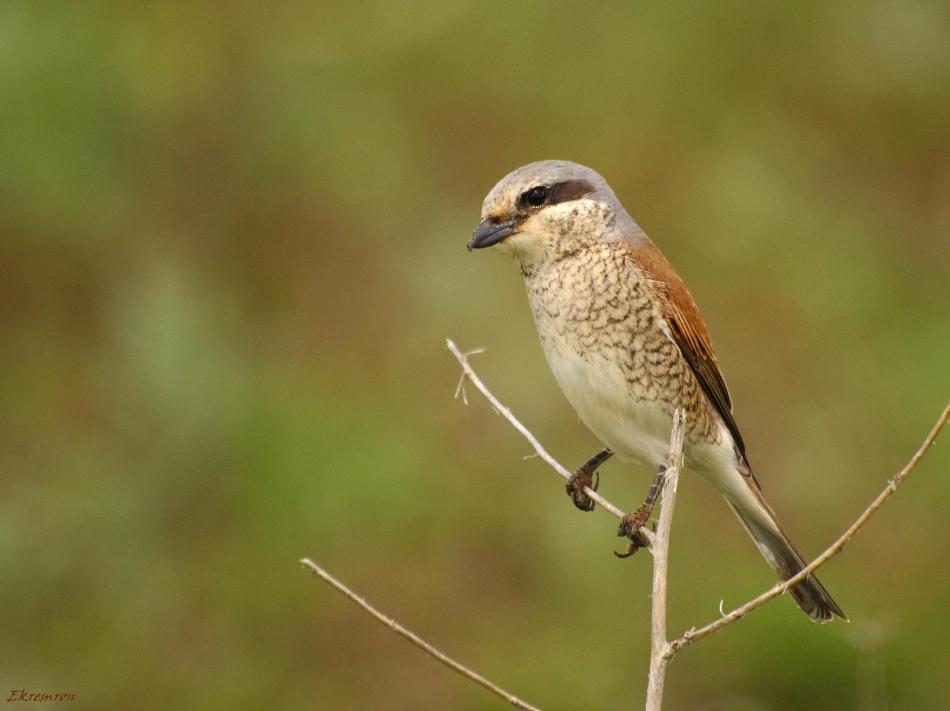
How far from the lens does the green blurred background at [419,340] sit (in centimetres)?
532

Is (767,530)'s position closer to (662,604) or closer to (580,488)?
(580,488)

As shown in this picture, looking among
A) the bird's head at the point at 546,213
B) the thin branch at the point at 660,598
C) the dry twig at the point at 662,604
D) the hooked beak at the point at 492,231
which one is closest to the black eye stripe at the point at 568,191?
the bird's head at the point at 546,213

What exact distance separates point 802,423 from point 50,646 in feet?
12.0

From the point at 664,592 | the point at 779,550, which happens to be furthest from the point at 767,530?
the point at 664,592

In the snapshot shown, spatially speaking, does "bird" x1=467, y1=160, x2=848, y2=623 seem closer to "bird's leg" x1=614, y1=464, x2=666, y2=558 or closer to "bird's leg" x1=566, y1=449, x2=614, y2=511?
"bird's leg" x1=614, y1=464, x2=666, y2=558

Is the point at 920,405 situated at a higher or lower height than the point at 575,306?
lower

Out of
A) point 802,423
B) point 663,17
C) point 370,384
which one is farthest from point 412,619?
point 663,17

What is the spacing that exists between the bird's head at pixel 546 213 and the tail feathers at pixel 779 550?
936 millimetres

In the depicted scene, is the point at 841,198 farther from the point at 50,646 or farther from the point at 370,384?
the point at 50,646

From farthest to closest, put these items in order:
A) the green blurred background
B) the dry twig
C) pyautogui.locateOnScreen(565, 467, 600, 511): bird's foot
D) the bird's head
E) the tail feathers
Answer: the green blurred background < pyautogui.locateOnScreen(565, 467, 600, 511): bird's foot < the tail feathers < the bird's head < the dry twig

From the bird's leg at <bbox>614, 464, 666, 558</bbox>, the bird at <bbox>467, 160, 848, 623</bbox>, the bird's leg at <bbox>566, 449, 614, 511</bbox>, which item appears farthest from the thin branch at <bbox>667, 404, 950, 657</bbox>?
the bird's leg at <bbox>566, 449, 614, 511</bbox>

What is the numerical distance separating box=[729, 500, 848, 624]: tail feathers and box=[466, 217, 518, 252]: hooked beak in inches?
44.7

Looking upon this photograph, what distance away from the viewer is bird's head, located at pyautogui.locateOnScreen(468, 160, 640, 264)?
353 centimetres

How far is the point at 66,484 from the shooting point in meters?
5.58
